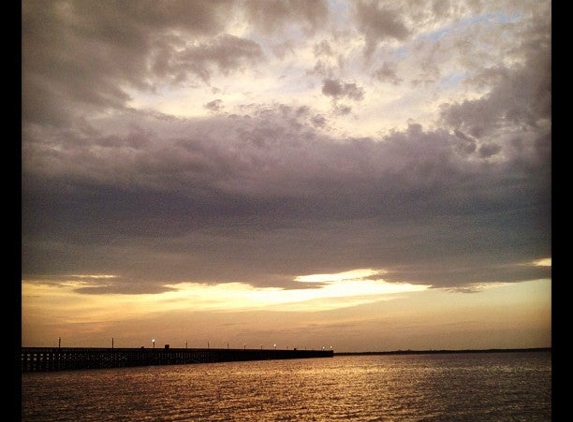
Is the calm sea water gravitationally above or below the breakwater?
above

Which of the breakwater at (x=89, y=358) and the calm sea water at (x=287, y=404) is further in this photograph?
the breakwater at (x=89, y=358)

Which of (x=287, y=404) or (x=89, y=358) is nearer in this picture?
(x=287, y=404)

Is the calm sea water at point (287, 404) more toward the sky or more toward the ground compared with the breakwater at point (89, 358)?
more toward the sky

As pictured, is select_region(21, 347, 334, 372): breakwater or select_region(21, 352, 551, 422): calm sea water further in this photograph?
select_region(21, 347, 334, 372): breakwater
